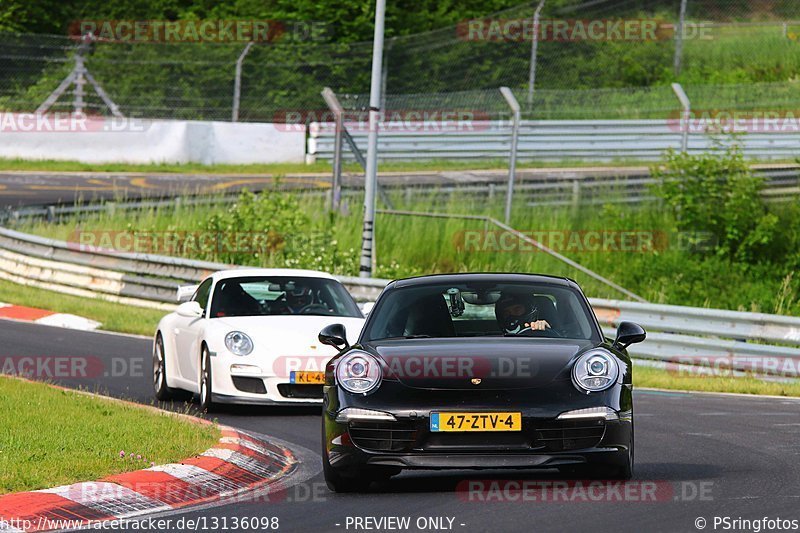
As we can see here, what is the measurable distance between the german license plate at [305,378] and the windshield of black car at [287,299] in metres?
1.11

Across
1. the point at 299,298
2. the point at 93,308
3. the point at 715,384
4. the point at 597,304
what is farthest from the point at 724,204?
the point at 299,298

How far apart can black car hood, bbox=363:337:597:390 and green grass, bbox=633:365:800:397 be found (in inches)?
312

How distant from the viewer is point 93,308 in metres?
22.6

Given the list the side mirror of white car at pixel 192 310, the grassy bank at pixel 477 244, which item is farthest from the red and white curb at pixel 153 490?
the grassy bank at pixel 477 244

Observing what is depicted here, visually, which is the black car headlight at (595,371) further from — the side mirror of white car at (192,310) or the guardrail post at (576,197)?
the guardrail post at (576,197)

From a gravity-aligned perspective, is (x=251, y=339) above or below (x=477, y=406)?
below

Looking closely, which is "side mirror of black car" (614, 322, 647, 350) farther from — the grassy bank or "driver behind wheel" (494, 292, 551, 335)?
the grassy bank

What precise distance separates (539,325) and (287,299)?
5.60 m

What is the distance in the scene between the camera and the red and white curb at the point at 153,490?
24.9 feet

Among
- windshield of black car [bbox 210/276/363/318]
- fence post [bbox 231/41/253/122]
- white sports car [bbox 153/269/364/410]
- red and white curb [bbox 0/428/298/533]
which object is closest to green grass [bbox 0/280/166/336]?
white sports car [bbox 153/269/364/410]

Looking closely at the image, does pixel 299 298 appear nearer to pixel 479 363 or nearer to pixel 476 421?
pixel 479 363

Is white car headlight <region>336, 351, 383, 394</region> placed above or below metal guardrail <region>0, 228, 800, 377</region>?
above

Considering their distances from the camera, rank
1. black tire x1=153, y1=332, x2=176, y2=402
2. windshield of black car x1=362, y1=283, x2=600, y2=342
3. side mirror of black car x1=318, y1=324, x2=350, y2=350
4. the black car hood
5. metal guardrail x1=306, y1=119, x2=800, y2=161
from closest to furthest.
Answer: the black car hood → windshield of black car x1=362, y1=283, x2=600, y2=342 → side mirror of black car x1=318, y1=324, x2=350, y2=350 → black tire x1=153, y1=332, x2=176, y2=402 → metal guardrail x1=306, y1=119, x2=800, y2=161

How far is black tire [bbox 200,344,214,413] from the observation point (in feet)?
44.1
